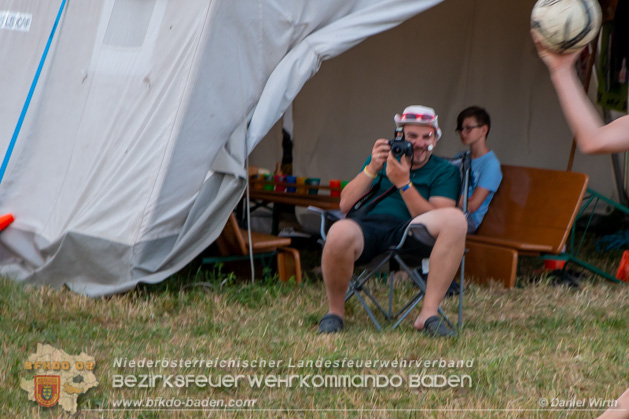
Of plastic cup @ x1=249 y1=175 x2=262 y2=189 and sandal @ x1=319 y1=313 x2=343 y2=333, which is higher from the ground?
plastic cup @ x1=249 y1=175 x2=262 y2=189

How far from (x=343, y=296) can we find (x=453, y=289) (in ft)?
3.51

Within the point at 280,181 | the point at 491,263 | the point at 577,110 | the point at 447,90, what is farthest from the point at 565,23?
the point at 447,90

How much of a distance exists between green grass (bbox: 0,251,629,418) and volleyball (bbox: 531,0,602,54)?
4.05ft

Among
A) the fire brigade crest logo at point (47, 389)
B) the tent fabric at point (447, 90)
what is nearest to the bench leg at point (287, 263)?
the fire brigade crest logo at point (47, 389)

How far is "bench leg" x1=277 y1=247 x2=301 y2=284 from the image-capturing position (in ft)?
14.4

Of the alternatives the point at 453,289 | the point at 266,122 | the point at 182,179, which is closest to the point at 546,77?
the point at 453,289

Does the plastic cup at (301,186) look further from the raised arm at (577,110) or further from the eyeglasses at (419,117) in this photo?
the raised arm at (577,110)

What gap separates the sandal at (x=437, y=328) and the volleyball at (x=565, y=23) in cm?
159

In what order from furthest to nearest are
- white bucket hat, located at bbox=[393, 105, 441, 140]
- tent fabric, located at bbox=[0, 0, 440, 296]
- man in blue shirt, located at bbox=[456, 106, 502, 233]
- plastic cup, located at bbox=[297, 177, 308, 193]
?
plastic cup, located at bbox=[297, 177, 308, 193] → man in blue shirt, located at bbox=[456, 106, 502, 233] → tent fabric, located at bbox=[0, 0, 440, 296] → white bucket hat, located at bbox=[393, 105, 441, 140]

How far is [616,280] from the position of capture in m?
4.70

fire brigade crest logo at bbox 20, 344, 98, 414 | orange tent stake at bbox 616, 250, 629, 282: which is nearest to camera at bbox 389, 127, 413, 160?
fire brigade crest logo at bbox 20, 344, 98, 414

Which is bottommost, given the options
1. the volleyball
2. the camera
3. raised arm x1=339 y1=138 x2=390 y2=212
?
raised arm x1=339 y1=138 x2=390 y2=212

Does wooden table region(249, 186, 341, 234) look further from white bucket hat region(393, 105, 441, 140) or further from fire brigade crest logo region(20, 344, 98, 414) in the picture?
fire brigade crest logo region(20, 344, 98, 414)

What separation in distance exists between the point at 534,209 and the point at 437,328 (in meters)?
1.69
